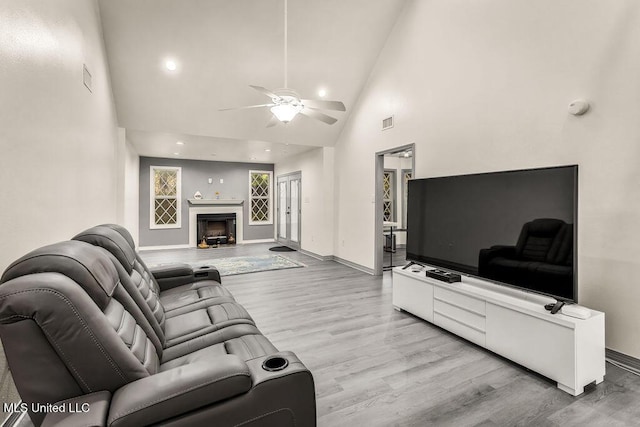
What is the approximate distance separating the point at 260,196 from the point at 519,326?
27.9 feet

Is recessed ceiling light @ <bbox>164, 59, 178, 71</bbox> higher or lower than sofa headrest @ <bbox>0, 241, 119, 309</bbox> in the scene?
higher

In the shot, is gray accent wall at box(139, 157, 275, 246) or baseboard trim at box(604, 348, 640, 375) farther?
gray accent wall at box(139, 157, 275, 246)

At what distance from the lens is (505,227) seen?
2770 millimetres

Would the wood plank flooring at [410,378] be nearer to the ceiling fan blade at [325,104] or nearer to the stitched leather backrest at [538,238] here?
the stitched leather backrest at [538,238]

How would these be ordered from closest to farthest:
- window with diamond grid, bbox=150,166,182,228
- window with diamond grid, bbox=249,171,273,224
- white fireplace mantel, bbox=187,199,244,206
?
window with diamond grid, bbox=150,166,182,228 → white fireplace mantel, bbox=187,199,244,206 → window with diamond grid, bbox=249,171,273,224

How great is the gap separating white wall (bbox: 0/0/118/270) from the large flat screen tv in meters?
3.41

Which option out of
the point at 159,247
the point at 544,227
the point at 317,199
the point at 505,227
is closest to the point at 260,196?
the point at 159,247

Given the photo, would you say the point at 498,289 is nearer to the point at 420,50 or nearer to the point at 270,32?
the point at 420,50

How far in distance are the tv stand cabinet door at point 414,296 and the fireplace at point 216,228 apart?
6.77 meters

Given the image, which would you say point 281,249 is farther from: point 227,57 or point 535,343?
point 535,343

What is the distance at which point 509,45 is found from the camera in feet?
10.6

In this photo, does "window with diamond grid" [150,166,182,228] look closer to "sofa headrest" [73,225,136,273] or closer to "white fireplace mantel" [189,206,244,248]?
"white fireplace mantel" [189,206,244,248]

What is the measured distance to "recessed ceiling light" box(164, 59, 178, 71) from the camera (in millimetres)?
4461

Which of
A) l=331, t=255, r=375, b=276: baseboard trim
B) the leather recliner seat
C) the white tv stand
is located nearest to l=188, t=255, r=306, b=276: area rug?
l=331, t=255, r=375, b=276: baseboard trim
